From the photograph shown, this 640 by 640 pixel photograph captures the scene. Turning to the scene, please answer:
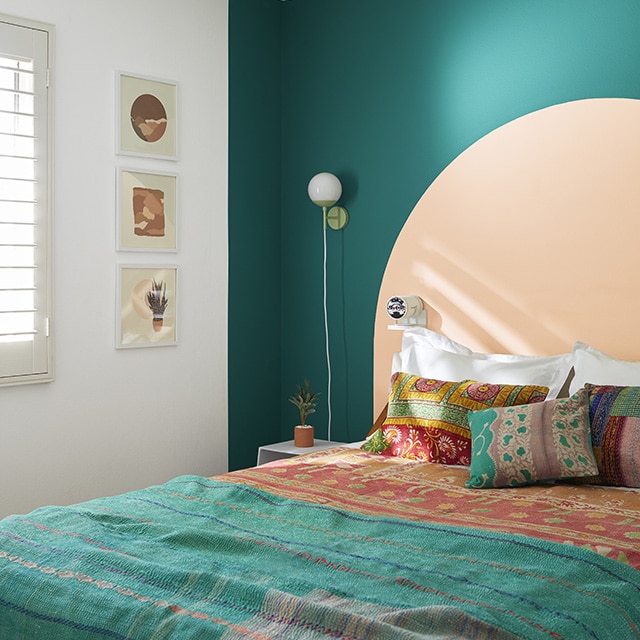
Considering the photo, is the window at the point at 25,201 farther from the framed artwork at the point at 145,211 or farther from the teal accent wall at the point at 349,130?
the teal accent wall at the point at 349,130

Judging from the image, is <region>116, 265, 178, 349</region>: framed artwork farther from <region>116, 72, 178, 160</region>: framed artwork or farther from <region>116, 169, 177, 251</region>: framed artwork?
<region>116, 72, 178, 160</region>: framed artwork

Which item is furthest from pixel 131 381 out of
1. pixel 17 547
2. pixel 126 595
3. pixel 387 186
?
pixel 126 595

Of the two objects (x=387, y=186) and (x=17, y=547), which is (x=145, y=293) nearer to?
(x=387, y=186)

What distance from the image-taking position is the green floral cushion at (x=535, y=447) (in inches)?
112

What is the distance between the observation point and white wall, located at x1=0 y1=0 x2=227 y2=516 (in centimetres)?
370

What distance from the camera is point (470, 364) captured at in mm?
3574

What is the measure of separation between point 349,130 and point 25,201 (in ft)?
5.46

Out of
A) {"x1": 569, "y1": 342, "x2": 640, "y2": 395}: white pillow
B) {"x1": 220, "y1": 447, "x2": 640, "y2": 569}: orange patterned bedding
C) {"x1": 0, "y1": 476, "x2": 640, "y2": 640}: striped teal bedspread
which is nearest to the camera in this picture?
{"x1": 0, "y1": 476, "x2": 640, "y2": 640}: striped teal bedspread

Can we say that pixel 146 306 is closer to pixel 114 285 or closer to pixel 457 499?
pixel 114 285

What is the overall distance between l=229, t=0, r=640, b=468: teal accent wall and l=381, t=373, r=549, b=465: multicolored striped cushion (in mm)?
899

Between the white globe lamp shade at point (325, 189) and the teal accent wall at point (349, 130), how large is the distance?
12 centimetres

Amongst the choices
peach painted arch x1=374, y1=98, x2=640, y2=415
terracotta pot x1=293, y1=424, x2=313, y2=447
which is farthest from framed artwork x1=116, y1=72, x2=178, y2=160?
terracotta pot x1=293, y1=424, x2=313, y2=447

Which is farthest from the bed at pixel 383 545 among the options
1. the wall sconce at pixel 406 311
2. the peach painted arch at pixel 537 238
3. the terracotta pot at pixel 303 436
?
the terracotta pot at pixel 303 436

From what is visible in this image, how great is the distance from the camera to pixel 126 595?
1887 mm
